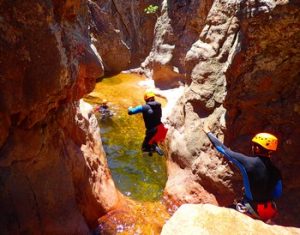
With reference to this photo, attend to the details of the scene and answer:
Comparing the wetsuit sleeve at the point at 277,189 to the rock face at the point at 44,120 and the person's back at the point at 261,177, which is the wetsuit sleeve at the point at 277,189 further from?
the rock face at the point at 44,120

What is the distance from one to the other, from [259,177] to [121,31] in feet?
63.8

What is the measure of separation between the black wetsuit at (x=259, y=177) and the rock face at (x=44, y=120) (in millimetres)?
3174

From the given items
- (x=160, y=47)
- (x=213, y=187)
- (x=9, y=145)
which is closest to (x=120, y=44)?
(x=160, y=47)

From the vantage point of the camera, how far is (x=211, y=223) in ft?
11.4

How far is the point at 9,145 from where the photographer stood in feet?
17.5

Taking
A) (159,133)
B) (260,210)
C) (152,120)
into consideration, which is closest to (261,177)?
(260,210)

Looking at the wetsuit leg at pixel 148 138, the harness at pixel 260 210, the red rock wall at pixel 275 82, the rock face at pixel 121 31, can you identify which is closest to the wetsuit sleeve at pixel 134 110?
the wetsuit leg at pixel 148 138

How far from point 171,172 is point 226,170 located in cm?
250

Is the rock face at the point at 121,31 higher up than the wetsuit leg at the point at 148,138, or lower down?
higher up

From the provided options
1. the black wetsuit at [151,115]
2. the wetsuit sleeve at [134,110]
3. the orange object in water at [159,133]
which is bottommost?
the orange object in water at [159,133]

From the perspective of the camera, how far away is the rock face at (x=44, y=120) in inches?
192

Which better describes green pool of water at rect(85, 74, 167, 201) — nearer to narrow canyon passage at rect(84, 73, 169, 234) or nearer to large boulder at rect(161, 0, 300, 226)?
narrow canyon passage at rect(84, 73, 169, 234)

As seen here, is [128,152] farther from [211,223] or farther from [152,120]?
[211,223]

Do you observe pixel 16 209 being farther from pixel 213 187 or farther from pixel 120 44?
pixel 120 44
